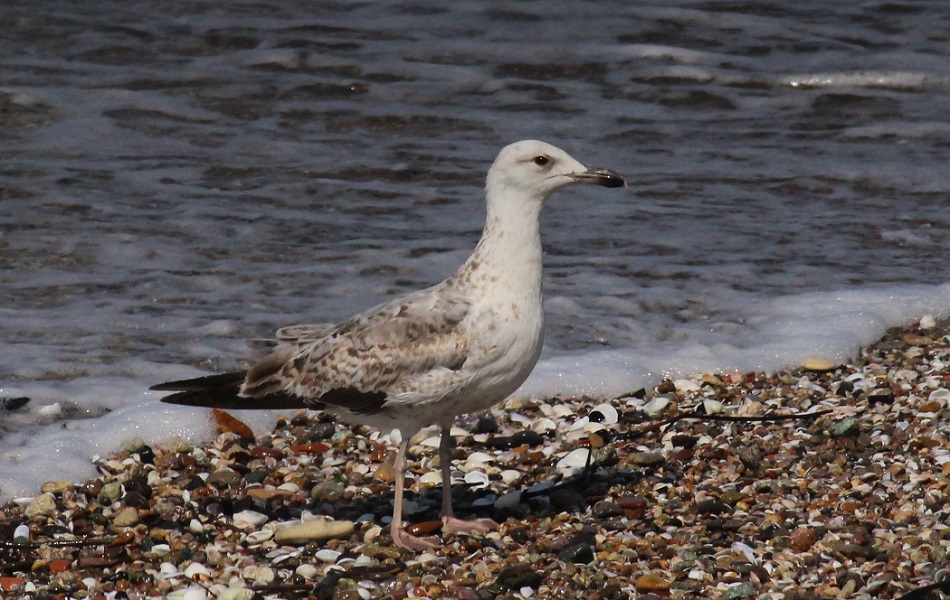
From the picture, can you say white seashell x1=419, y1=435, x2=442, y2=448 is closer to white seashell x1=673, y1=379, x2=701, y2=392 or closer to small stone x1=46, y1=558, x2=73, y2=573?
white seashell x1=673, y1=379, x2=701, y2=392

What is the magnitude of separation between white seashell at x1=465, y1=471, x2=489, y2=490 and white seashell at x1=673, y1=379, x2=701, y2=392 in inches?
49.1

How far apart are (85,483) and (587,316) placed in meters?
2.96

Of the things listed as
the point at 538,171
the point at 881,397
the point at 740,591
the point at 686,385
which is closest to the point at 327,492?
the point at 538,171

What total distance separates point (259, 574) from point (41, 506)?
981mm

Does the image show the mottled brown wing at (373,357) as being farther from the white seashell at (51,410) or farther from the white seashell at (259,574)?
the white seashell at (51,410)

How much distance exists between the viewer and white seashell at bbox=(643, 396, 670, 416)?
5938mm

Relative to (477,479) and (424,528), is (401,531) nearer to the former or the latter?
(424,528)

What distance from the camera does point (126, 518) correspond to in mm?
4883

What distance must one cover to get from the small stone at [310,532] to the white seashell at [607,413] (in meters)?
1.45

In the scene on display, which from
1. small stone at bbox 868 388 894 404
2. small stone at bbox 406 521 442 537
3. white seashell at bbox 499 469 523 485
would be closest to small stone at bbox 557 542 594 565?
small stone at bbox 406 521 442 537

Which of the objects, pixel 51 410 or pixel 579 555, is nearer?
pixel 579 555

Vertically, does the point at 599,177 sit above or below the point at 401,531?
above

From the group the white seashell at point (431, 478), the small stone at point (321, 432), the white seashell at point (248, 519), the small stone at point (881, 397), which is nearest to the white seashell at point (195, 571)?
the white seashell at point (248, 519)

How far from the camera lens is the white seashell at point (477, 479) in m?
5.35
